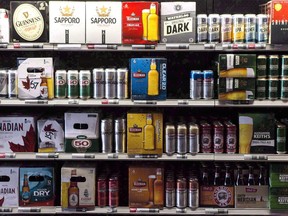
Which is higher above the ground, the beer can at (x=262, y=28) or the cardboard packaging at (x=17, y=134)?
the beer can at (x=262, y=28)

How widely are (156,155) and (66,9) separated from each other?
5.14 feet

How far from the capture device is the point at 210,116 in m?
5.01

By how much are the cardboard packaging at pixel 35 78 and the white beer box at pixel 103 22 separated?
1.53 ft

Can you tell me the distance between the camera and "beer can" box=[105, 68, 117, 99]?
14.6ft

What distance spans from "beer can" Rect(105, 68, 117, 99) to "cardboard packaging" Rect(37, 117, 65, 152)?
0.57 m

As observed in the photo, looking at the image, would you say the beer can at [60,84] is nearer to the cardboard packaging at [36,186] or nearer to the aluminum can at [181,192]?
the cardboard packaging at [36,186]

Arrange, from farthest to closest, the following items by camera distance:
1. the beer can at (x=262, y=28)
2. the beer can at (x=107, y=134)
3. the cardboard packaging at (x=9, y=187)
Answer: the cardboard packaging at (x=9, y=187)
the beer can at (x=107, y=134)
the beer can at (x=262, y=28)

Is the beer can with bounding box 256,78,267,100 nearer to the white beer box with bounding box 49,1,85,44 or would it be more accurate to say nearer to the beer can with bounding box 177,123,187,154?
the beer can with bounding box 177,123,187,154

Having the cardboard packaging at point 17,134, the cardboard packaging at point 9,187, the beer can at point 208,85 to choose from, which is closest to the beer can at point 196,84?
the beer can at point 208,85

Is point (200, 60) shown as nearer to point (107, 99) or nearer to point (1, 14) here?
point (107, 99)

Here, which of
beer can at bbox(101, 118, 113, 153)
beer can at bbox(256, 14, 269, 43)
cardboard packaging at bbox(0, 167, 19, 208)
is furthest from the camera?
cardboard packaging at bbox(0, 167, 19, 208)

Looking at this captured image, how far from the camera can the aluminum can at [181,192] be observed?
176 inches

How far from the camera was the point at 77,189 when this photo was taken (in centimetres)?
452


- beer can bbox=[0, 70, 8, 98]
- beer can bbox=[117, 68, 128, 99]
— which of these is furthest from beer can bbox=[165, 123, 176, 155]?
beer can bbox=[0, 70, 8, 98]
